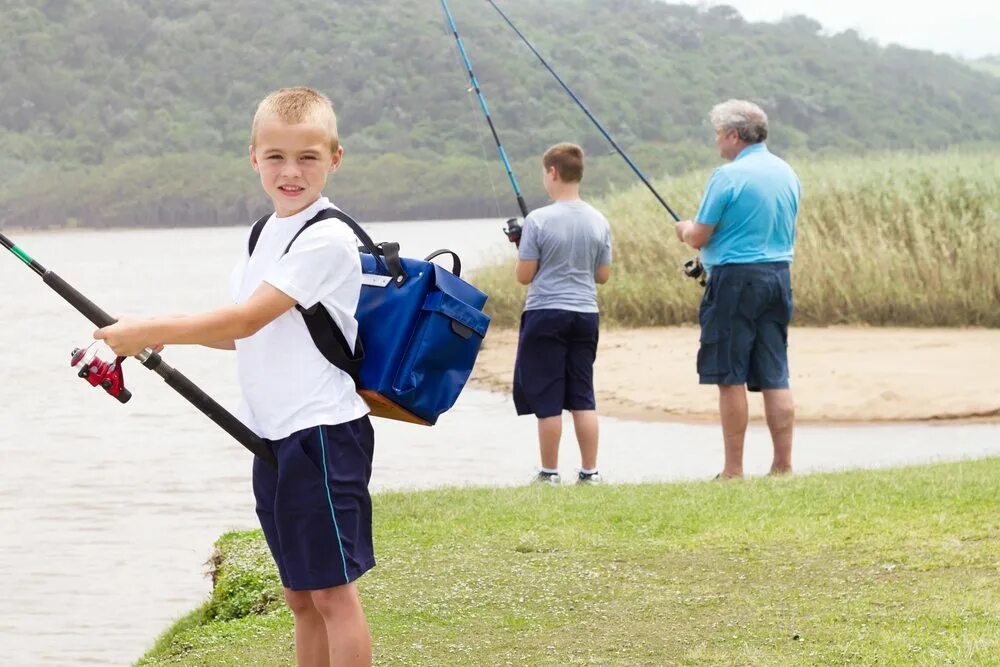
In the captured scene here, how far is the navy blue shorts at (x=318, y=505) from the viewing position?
3502 millimetres

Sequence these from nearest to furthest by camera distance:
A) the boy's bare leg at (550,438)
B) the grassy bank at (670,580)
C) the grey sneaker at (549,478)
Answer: the grassy bank at (670,580), the boy's bare leg at (550,438), the grey sneaker at (549,478)

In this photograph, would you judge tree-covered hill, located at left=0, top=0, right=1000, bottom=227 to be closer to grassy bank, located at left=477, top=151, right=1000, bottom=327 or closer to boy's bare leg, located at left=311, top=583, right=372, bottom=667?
grassy bank, located at left=477, top=151, right=1000, bottom=327

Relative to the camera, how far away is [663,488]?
726cm

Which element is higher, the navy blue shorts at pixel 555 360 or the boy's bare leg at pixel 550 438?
the navy blue shorts at pixel 555 360

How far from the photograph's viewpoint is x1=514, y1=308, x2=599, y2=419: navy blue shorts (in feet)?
25.9

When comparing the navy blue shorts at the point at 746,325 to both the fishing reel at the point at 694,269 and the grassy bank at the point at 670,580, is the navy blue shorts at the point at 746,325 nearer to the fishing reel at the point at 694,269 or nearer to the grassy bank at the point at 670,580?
the grassy bank at the point at 670,580

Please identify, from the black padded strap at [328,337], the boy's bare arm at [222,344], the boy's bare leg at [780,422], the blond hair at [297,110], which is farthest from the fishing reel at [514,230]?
the black padded strap at [328,337]

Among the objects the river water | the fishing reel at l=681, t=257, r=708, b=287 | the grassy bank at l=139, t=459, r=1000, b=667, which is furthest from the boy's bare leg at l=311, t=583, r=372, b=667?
the fishing reel at l=681, t=257, r=708, b=287

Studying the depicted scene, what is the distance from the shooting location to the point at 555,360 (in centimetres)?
796

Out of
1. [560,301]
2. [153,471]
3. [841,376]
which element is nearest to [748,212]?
[560,301]

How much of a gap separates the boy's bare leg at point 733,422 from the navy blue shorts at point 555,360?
695 mm

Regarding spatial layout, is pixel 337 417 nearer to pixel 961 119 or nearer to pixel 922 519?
pixel 922 519

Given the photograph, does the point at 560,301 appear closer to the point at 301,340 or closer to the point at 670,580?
the point at 670,580

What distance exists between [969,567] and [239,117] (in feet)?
319
